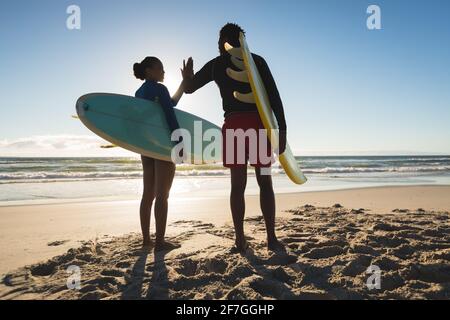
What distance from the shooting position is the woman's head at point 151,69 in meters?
3.15

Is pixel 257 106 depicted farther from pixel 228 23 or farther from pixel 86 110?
pixel 86 110

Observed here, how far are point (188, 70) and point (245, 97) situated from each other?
72 cm

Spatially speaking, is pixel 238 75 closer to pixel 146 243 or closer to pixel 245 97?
pixel 245 97

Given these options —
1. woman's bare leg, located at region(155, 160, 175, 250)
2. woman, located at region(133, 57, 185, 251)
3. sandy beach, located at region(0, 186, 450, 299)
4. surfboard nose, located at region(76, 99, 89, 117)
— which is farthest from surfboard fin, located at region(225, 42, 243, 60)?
sandy beach, located at region(0, 186, 450, 299)

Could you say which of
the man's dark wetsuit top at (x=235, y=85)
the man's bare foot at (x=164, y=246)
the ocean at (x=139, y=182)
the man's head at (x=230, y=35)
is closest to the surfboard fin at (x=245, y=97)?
the man's dark wetsuit top at (x=235, y=85)

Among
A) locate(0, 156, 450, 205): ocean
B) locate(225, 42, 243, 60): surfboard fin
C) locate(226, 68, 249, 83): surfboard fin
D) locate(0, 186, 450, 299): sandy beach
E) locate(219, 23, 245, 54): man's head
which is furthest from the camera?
locate(0, 156, 450, 205): ocean

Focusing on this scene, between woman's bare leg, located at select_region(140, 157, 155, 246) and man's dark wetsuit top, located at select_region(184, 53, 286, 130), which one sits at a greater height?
man's dark wetsuit top, located at select_region(184, 53, 286, 130)

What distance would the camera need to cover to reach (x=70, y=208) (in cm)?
595

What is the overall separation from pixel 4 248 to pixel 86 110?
4.68 feet

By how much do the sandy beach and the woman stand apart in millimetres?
194

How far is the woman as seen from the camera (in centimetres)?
301

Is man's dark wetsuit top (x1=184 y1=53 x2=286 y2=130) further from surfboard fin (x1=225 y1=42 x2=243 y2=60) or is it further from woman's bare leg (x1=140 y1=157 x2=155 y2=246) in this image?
woman's bare leg (x1=140 y1=157 x2=155 y2=246)

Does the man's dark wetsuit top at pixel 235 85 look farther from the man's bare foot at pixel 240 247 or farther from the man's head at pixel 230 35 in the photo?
the man's bare foot at pixel 240 247
